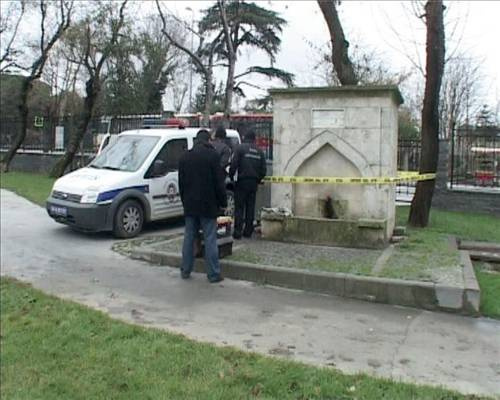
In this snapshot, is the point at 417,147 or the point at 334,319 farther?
the point at 417,147

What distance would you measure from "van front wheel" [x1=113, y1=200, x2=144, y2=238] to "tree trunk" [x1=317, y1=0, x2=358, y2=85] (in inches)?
245

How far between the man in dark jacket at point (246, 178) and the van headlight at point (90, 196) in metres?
2.53

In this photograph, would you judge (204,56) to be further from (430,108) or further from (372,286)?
(372,286)

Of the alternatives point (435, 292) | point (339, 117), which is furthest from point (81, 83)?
point (435, 292)

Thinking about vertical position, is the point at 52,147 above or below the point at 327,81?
below

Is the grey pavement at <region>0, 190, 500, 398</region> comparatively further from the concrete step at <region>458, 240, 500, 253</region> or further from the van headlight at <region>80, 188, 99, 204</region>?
the concrete step at <region>458, 240, 500, 253</region>

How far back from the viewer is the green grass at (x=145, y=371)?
180 inches

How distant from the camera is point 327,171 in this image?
10.2 metres

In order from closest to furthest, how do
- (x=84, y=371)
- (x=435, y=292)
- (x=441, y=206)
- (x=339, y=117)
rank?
(x=84, y=371) → (x=435, y=292) → (x=339, y=117) → (x=441, y=206)

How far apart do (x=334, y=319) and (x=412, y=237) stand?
4580 mm

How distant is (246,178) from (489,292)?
4.46 metres

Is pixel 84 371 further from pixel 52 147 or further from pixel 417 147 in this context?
pixel 52 147

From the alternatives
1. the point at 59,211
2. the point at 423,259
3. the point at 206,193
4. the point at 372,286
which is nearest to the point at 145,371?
the point at 372,286

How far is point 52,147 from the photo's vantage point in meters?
28.2
